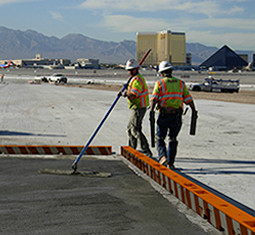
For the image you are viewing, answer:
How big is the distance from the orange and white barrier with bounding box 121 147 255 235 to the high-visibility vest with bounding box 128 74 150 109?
4.85 feet

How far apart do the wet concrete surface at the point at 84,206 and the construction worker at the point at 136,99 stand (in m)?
1.29

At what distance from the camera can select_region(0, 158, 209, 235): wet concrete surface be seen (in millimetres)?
5246

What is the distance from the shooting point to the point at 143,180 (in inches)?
306

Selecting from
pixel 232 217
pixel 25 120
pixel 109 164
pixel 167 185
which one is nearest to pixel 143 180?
pixel 167 185

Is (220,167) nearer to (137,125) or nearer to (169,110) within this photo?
(169,110)

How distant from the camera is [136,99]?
9.30m

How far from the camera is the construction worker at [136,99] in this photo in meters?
9.02

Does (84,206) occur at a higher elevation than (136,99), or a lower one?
lower

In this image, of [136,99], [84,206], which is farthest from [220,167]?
[84,206]

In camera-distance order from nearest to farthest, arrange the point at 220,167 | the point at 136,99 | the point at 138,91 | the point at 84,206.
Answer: the point at 84,206, the point at 138,91, the point at 220,167, the point at 136,99

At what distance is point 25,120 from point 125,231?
13.2 metres

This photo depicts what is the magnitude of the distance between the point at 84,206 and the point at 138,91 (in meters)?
3.56

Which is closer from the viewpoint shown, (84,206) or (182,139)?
(84,206)

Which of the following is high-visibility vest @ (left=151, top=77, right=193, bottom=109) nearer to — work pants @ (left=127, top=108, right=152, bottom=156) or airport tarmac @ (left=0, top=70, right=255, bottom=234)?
work pants @ (left=127, top=108, right=152, bottom=156)
